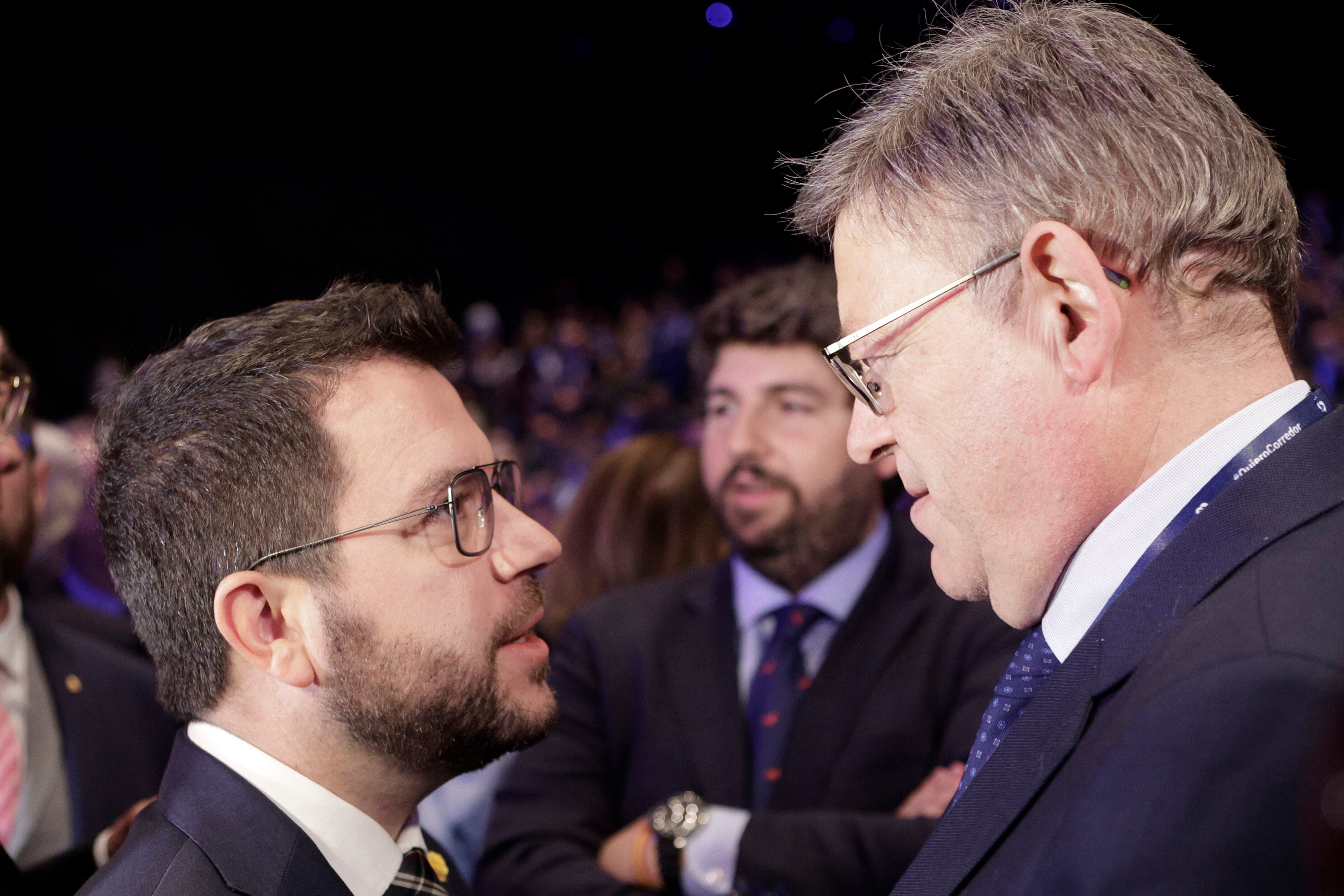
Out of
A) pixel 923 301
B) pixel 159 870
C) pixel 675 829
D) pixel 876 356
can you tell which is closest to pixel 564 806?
pixel 675 829

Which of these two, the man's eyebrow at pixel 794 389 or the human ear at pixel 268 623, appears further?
the man's eyebrow at pixel 794 389

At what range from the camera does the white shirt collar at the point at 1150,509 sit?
1.14 metres

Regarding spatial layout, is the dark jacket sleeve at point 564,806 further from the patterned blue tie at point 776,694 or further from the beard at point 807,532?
the beard at point 807,532

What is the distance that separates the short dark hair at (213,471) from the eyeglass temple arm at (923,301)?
780mm

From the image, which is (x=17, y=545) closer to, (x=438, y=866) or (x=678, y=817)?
(x=438, y=866)

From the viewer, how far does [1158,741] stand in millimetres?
899

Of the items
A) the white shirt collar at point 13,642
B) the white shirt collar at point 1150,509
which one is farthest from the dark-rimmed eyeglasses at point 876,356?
the white shirt collar at point 13,642

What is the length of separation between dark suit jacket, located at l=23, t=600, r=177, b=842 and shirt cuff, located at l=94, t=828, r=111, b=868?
0.60 meters

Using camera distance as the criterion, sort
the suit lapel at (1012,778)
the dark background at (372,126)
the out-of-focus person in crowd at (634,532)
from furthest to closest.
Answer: the dark background at (372,126) → the out-of-focus person in crowd at (634,532) → the suit lapel at (1012,778)

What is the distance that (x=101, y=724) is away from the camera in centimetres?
269

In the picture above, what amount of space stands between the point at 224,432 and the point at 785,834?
4.38 ft

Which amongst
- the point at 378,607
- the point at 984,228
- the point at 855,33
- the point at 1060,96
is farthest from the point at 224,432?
the point at 855,33

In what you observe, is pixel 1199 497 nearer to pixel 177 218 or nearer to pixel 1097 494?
pixel 1097 494

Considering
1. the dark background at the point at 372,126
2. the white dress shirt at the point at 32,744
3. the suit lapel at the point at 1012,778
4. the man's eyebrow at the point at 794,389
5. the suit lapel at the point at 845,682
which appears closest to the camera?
the suit lapel at the point at 1012,778
